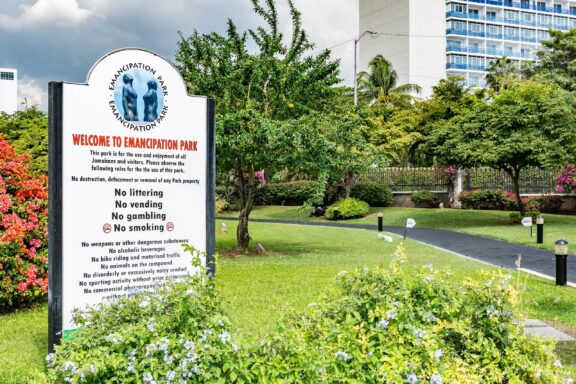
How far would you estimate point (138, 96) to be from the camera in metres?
5.41

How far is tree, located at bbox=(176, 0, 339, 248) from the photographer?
14453mm

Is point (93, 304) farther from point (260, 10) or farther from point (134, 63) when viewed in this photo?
point (260, 10)

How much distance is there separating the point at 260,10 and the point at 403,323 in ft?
44.9

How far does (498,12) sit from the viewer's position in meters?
82.4

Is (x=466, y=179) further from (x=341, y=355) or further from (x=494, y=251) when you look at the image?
(x=341, y=355)

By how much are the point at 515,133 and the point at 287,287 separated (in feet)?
59.8

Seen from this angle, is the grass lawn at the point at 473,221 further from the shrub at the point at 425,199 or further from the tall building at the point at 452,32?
the tall building at the point at 452,32

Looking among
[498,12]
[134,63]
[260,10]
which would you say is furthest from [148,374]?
[498,12]

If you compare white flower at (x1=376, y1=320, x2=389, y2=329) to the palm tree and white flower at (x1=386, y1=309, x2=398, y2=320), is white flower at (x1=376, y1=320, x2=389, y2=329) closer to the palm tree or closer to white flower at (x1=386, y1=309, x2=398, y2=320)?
white flower at (x1=386, y1=309, x2=398, y2=320)

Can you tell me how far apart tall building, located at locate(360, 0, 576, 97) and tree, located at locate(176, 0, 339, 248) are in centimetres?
5680

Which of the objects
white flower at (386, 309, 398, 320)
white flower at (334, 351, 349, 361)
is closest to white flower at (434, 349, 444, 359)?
white flower at (386, 309, 398, 320)

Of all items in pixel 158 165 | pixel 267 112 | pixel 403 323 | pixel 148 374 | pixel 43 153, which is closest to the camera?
pixel 148 374

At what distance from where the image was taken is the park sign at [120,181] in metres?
5.06

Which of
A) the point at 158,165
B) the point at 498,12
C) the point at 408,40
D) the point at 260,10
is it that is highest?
the point at 498,12
